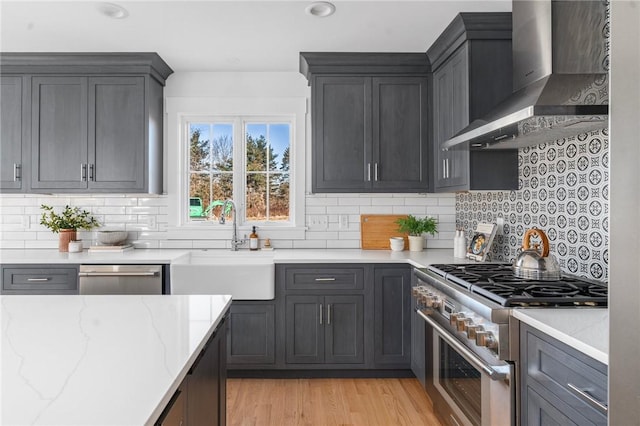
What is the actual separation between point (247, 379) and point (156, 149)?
195cm

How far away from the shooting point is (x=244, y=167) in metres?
3.68

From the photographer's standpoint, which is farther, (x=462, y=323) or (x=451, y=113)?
(x=451, y=113)

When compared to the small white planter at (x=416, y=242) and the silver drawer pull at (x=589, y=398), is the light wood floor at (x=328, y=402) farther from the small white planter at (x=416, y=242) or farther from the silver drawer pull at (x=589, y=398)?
the silver drawer pull at (x=589, y=398)

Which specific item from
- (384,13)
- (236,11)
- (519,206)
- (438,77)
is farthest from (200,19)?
(519,206)

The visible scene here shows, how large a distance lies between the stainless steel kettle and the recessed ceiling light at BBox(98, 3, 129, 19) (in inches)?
103

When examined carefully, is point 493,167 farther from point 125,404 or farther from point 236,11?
point 125,404

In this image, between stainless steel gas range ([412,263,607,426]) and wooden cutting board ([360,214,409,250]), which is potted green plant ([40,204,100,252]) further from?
stainless steel gas range ([412,263,607,426])

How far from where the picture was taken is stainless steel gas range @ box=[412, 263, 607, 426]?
1579 mm

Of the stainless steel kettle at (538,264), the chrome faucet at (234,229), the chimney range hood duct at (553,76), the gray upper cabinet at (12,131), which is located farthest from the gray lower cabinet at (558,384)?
the gray upper cabinet at (12,131)

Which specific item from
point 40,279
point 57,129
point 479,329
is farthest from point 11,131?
point 479,329

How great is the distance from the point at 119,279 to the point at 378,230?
6.64 feet

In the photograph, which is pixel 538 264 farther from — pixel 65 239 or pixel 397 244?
pixel 65 239

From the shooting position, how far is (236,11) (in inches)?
99.1

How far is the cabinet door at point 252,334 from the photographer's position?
116 inches
